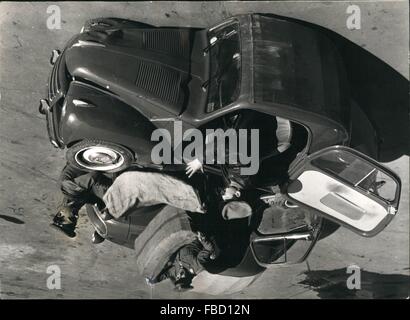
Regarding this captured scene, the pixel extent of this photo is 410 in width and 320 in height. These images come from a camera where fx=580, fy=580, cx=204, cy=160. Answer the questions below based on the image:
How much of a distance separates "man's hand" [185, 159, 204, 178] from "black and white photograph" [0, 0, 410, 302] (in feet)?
0.11

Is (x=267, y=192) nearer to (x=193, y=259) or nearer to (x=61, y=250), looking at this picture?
(x=193, y=259)

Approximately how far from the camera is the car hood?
22.8 ft

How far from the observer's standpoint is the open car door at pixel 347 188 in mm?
6973

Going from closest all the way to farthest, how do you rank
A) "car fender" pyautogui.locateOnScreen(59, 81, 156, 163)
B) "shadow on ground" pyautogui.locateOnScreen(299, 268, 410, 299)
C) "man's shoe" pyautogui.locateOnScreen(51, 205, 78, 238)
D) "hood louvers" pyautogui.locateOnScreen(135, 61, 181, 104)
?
1. "car fender" pyautogui.locateOnScreen(59, 81, 156, 163)
2. "hood louvers" pyautogui.locateOnScreen(135, 61, 181, 104)
3. "man's shoe" pyautogui.locateOnScreen(51, 205, 78, 238)
4. "shadow on ground" pyautogui.locateOnScreen(299, 268, 410, 299)

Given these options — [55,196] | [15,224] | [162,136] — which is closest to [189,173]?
[162,136]

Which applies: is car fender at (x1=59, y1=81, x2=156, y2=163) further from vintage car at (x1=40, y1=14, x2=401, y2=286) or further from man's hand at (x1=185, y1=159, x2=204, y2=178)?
man's hand at (x1=185, y1=159, x2=204, y2=178)

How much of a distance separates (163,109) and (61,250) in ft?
10.6

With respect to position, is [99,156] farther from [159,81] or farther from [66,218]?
[159,81]

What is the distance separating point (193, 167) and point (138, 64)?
4.66 ft

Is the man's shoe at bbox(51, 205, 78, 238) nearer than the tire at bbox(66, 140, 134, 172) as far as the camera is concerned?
No

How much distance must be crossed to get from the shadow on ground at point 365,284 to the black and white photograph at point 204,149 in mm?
21

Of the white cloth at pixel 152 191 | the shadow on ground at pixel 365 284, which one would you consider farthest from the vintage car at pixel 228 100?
the shadow on ground at pixel 365 284

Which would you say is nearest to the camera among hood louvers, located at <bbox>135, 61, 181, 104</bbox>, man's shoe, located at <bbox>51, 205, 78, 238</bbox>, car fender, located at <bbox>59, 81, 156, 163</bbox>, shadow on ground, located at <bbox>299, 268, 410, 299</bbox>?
car fender, located at <bbox>59, 81, 156, 163</bbox>

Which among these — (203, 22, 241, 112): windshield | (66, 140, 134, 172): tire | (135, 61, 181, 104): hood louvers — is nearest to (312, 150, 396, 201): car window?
(203, 22, 241, 112): windshield
